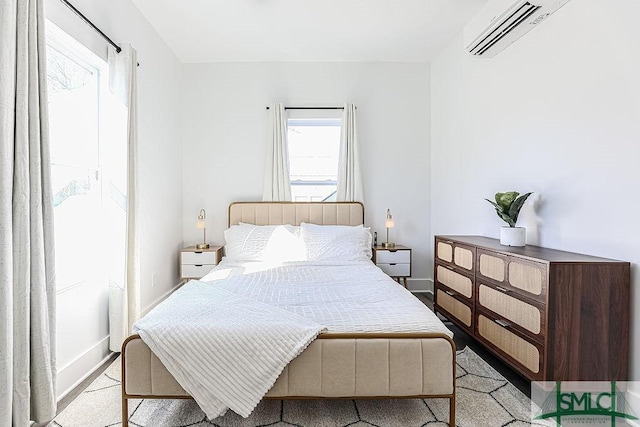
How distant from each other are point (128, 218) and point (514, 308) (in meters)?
2.75

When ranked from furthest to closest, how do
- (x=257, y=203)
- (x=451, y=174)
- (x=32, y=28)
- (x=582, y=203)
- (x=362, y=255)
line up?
(x=257, y=203) → (x=451, y=174) → (x=362, y=255) → (x=582, y=203) → (x=32, y=28)

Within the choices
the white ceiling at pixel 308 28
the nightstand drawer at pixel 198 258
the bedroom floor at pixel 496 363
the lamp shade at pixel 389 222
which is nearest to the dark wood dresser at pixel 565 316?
the bedroom floor at pixel 496 363

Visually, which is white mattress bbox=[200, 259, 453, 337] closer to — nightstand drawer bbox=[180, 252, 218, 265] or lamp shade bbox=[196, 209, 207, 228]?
nightstand drawer bbox=[180, 252, 218, 265]

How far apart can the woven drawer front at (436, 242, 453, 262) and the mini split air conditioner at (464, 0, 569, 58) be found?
1673 mm

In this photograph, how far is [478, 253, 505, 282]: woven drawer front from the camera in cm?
244

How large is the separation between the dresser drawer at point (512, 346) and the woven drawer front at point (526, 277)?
0.96 feet

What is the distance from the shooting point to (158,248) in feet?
12.1

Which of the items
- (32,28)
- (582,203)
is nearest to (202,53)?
(32,28)

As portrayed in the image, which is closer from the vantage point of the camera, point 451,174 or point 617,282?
point 617,282

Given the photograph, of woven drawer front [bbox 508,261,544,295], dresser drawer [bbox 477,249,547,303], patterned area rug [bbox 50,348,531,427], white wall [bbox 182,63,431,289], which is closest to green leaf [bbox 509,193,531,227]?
dresser drawer [bbox 477,249,547,303]

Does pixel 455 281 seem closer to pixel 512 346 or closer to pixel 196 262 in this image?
pixel 512 346

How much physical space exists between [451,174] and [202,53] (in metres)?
3.07

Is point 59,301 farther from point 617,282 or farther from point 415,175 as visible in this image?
point 415,175

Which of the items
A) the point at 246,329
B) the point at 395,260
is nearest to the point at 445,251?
the point at 395,260
